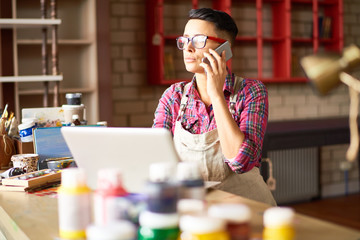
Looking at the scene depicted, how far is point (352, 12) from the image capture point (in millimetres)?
5145

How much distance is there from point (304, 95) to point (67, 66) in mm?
2339

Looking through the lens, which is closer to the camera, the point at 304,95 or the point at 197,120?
the point at 197,120

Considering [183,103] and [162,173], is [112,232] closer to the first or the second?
[162,173]

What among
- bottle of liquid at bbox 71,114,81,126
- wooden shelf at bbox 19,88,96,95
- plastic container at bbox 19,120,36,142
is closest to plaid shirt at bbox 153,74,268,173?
bottle of liquid at bbox 71,114,81,126

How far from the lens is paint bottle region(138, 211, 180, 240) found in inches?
33.9

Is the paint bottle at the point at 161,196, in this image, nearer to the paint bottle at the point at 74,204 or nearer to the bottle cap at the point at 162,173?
the bottle cap at the point at 162,173

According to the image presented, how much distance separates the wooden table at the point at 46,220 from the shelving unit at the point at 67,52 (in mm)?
2191

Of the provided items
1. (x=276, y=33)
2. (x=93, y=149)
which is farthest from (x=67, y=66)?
(x=93, y=149)

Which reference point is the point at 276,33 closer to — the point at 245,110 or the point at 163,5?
the point at 163,5

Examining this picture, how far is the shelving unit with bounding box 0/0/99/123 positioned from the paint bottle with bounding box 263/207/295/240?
3008 millimetres

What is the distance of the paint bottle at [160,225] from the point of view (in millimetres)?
861

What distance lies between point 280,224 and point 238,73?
3.76 metres

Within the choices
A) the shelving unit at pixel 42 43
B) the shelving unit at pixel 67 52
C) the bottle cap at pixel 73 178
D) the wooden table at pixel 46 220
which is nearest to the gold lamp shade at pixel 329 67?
the wooden table at pixel 46 220

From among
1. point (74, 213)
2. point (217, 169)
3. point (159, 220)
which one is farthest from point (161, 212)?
point (217, 169)
